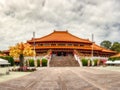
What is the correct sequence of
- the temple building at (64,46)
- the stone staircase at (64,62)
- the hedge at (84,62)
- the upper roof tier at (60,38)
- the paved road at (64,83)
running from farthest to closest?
the upper roof tier at (60,38)
the temple building at (64,46)
the hedge at (84,62)
the stone staircase at (64,62)
the paved road at (64,83)

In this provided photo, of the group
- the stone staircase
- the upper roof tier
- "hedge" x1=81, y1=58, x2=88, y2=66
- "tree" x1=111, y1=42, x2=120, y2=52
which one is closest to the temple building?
the upper roof tier

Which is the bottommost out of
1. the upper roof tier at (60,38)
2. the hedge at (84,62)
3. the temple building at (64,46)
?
the hedge at (84,62)

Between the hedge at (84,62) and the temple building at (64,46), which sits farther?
the temple building at (64,46)

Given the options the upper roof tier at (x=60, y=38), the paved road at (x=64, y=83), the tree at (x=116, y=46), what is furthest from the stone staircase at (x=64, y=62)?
the tree at (x=116, y=46)

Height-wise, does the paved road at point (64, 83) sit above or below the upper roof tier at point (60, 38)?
below

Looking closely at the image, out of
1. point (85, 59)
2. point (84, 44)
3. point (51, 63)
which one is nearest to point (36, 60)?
point (51, 63)

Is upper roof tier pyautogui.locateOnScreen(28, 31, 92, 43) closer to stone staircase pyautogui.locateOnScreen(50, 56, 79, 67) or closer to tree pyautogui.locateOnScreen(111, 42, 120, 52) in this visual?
stone staircase pyautogui.locateOnScreen(50, 56, 79, 67)

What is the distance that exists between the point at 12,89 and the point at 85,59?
61745 mm

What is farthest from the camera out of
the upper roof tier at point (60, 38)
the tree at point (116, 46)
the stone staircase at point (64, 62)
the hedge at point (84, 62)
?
the tree at point (116, 46)

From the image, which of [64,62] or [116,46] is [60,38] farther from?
[116,46]

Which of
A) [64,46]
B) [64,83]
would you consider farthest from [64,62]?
[64,83]

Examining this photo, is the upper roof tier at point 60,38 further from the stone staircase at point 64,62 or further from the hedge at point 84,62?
the hedge at point 84,62

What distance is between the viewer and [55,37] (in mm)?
101625

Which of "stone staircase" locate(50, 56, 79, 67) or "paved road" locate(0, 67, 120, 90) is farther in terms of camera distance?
"stone staircase" locate(50, 56, 79, 67)
